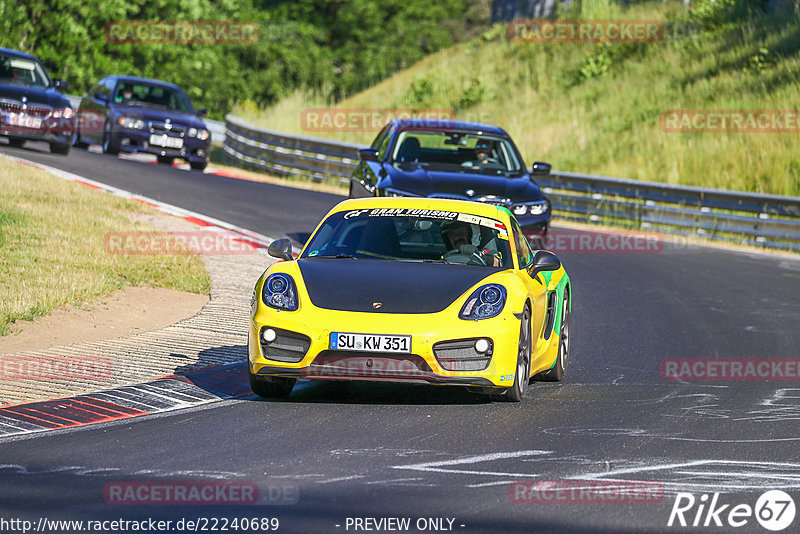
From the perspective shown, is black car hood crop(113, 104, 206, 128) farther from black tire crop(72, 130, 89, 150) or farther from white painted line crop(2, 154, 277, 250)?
white painted line crop(2, 154, 277, 250)

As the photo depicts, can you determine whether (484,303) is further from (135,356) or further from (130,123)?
A: (130,123)

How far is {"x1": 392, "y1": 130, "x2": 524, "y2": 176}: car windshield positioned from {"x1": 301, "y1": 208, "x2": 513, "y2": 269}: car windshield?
21.3ft

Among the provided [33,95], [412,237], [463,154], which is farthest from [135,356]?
[33,95]

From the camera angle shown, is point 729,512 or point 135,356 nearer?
point 729,512

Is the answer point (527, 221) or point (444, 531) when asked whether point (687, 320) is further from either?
point (444, 531)

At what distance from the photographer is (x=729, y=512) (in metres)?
6.02

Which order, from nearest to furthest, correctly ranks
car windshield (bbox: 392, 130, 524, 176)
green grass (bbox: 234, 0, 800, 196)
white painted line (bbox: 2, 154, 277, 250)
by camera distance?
1. car windshield (bbox: 392, 130, 524, 176)
2. white painted line (bbox: 2, 154, 277, 250)
3. green grass (bbox: 234, 0, 800, 196)

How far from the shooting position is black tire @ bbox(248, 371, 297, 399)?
8641 millimetres

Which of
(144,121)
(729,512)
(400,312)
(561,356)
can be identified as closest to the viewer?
(729,512)

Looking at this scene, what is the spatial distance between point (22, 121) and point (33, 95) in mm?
519

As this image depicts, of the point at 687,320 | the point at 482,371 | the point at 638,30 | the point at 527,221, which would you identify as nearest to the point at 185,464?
the point at 482,371

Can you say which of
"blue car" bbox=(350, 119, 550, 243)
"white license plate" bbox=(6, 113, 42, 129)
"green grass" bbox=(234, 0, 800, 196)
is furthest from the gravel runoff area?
"green grass" bbox=(234, 0, 800, 196)

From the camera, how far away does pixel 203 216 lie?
1977 cm

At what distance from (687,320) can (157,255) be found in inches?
234
